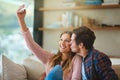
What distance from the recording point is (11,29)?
3.62 m

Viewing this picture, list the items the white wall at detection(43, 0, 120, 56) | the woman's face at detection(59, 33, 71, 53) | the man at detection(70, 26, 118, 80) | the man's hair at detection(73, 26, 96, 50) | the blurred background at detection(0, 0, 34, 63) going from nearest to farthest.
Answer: the man at detection(70, 26, 118, 80) < the man's hair at detection(73, 26, 96, 50) < the woman's face at detection(59, 33, 71, 53) < the white wall at detection(43, 0, 120, 56) < the blurred background at detection(0, 0, 34, 63)

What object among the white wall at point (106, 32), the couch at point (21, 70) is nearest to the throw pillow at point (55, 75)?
the couch at point (21, 70)

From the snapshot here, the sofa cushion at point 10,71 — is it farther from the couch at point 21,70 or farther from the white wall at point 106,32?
the white wall at point 106,32

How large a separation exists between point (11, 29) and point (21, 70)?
1.11m

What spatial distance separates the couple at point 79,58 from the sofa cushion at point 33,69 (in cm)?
64

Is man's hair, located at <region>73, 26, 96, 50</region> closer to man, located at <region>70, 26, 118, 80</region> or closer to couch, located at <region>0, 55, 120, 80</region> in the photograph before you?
man, located at <region>70, 26, 118, 80</region>

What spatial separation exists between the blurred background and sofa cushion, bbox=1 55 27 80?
96 centimetres

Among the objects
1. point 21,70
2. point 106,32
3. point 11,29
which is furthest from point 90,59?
point 11,29

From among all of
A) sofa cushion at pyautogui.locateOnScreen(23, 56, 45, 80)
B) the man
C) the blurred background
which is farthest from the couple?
the blurred background

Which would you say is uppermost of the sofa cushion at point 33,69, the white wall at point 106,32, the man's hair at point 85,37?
the man's hair at point 85,37

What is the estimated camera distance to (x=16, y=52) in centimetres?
371

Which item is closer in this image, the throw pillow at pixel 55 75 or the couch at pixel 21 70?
the throw pillow at pixel 55 75

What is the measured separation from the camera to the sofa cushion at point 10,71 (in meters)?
2.45

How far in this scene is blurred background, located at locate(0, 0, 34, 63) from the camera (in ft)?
11.6
